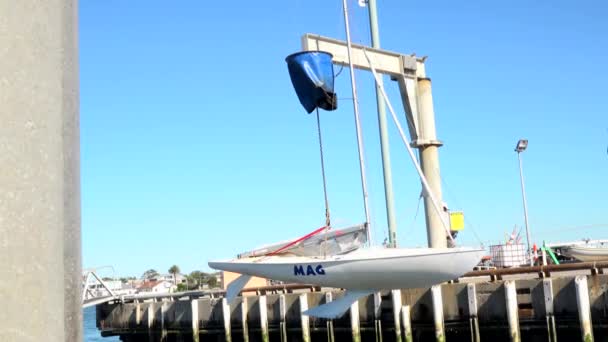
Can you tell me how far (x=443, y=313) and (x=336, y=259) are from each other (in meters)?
8.41

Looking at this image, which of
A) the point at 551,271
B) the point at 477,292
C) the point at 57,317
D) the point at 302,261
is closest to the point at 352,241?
the point at 302,261

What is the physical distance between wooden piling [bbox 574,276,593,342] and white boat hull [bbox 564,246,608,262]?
47.7 feet

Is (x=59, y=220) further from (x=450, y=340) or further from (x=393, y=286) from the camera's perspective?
(x=450, y=340)

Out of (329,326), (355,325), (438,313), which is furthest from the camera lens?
(329,326)

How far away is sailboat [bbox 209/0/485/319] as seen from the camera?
1366cm

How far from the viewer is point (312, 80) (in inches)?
628

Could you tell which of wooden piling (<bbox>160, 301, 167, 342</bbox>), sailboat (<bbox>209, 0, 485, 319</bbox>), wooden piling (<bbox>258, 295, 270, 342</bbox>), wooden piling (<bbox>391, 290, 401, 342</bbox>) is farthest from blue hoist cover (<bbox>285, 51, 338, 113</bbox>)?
wooden piling (<bbox>160, 301, 167, 342</bbox>)

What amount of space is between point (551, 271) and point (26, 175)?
2231 centimetres

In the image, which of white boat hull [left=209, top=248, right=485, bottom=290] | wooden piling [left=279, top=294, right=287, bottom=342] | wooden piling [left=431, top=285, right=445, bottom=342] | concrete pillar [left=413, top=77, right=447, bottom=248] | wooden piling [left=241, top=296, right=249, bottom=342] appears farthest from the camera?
wooden piling [left=241, top=296, right=249, bottom=342]

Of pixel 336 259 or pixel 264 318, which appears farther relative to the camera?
pixel 264 318

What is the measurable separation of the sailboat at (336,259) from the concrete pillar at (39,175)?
12.2 m

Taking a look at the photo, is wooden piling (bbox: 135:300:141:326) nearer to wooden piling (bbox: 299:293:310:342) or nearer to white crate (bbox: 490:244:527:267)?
wooden piling (bbox: 299:293:310:342)

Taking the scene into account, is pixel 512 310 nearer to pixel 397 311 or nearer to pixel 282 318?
pixel 397 311

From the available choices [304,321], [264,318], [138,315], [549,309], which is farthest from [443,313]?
[138,315]
